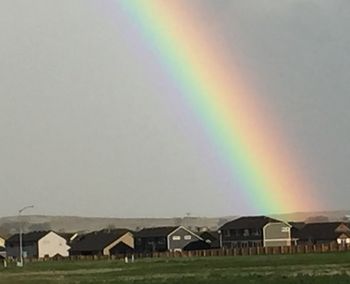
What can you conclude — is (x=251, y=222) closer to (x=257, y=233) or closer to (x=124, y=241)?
(x=257, y=233)

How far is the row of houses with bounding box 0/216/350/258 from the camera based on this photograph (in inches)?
5659

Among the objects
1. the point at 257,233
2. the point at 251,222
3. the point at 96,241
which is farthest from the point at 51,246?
the point at 257,233

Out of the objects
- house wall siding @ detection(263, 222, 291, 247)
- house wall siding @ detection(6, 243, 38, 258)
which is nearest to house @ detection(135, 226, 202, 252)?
house wall siding @ detection(263, 222, 291, 247)

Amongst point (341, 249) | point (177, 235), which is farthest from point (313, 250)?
point (177, 235)

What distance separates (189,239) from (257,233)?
52.7 feet

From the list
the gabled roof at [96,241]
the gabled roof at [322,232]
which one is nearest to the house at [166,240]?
the gabled roof at [96,241]

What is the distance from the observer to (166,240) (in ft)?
510

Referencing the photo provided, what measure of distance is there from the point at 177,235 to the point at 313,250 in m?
47.1

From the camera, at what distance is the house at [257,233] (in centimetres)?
14275

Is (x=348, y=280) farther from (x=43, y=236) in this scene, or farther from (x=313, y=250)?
(x=43, y=236)

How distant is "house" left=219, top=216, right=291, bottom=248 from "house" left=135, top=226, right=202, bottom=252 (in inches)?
349

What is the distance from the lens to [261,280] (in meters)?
40.8

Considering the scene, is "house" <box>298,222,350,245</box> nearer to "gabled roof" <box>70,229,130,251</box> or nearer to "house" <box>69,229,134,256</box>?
"house" <box>69,229,134,256</box>

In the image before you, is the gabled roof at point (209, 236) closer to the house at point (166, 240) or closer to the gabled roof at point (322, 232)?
the house at point (166, 240)
